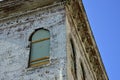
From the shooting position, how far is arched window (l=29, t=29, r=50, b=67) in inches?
583

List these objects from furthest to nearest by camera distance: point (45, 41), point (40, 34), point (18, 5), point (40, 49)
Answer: point (18, 5), point (40, 34), point (45, 41), point (40, 49)

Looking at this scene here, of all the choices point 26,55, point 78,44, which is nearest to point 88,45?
point 78,44

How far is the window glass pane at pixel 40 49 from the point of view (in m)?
15.1

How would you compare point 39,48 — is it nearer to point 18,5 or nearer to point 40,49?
point 40,49

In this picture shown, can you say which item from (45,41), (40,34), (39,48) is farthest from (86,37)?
(39,48)

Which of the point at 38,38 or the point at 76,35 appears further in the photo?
the point at 76,35

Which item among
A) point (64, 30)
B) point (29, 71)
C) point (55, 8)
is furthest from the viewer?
point (55, 8)

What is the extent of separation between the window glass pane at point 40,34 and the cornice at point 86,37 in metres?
1.53

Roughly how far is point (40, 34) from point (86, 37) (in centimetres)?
303

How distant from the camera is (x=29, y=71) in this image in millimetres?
14398

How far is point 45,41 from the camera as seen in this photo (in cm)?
1548

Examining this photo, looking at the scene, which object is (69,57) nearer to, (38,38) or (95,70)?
(38,38)

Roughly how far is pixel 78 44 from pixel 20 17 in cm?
277

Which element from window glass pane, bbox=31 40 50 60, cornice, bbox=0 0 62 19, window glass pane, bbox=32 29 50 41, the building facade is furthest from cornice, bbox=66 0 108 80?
window glass pane, bbox=31 40 50 60
